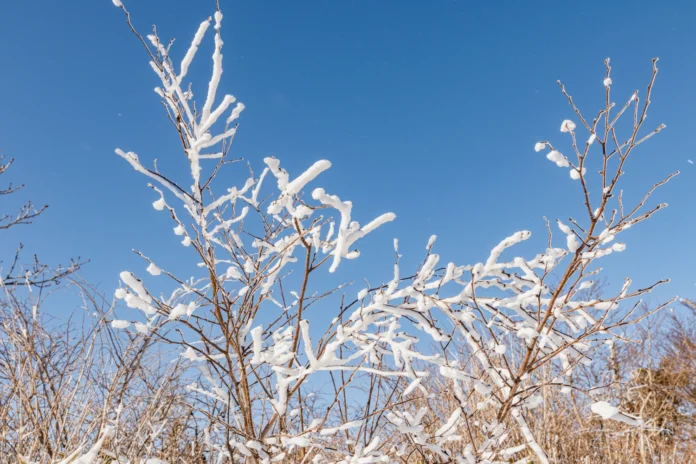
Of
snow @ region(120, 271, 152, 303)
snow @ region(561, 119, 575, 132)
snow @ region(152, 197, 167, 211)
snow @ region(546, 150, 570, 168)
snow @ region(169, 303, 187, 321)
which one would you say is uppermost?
snow @ region(561, 119, 575, 132)

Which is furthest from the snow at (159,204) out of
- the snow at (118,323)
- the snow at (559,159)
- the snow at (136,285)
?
the snow at (559,159)

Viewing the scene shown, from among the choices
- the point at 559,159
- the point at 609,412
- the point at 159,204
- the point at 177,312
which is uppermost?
the point at 559,159

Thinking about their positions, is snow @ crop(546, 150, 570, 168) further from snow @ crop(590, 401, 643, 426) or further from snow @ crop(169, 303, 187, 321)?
snow @ crop(169, 303, 187, 321)

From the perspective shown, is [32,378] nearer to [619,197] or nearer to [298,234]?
[298,234]

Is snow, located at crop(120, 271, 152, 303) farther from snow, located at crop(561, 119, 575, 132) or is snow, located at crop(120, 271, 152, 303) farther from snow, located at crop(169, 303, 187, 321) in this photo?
snow, located at crop(561, 119, 575, 132)

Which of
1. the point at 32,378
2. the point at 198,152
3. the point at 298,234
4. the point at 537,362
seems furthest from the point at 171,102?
the point at 32,378

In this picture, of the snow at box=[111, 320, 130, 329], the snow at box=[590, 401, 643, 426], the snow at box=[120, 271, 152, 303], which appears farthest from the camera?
the snow at box=[111, 320, 130, 329]

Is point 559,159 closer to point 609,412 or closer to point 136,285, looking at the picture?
point 609,412

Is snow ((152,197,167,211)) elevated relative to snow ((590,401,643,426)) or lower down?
elevated

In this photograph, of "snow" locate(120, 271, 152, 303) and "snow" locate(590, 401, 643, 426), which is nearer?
"snow" locate(590, 401, 643, 426)

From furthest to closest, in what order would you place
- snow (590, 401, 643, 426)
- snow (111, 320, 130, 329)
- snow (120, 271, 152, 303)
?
snow (111, 320, 130, 329), snow (120, 271, 152, 303), snow (590, 401, 643, 426)

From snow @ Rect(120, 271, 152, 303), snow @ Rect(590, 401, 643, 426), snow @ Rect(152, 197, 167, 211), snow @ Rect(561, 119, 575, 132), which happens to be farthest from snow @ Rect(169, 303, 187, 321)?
snow @ Rect(561, 119, 575, 132)

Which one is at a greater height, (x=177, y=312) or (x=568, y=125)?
(x=568, y=125)

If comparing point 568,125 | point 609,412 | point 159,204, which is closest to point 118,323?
point 159,204
